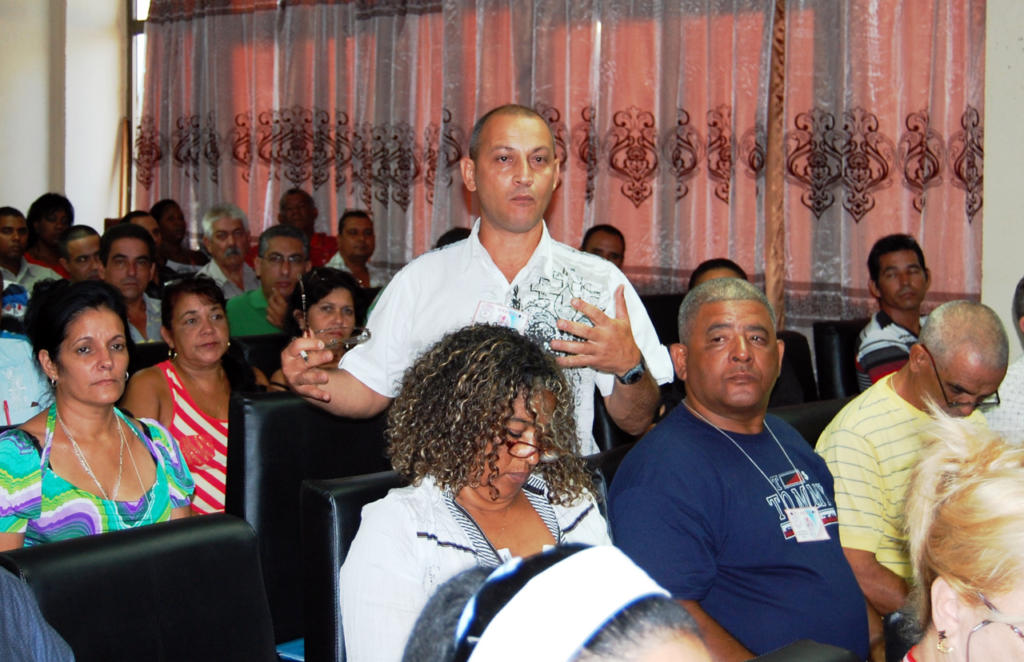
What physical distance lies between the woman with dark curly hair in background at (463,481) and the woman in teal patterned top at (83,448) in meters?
0.86

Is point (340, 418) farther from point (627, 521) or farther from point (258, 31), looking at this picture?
point (258, 31)

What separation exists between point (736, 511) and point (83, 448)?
1475mm

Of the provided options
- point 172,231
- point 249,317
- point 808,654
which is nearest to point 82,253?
point 249,317

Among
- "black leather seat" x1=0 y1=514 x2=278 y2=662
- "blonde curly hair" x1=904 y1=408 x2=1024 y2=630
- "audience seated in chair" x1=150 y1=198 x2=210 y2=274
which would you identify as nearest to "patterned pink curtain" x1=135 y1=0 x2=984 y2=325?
"audience seated in chair" x1=150 y1=198 x2=210 y2=274

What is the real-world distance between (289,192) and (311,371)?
429cm

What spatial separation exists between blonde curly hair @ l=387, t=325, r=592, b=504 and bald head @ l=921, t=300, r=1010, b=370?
119cm

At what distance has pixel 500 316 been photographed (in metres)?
2.31

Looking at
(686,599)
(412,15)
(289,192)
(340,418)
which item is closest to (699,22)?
(412,15)

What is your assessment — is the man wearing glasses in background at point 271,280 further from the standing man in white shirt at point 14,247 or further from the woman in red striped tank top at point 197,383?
the standing man in white shirt at point 14,247

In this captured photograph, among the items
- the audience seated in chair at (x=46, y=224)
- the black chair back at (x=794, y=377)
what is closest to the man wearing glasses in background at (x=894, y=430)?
the black chair back at (x=794, y=377)

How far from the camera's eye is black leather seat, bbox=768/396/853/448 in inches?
109

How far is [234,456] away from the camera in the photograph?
7.91 feet

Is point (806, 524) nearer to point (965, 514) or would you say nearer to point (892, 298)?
point (965, 514)

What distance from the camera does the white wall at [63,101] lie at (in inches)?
274
